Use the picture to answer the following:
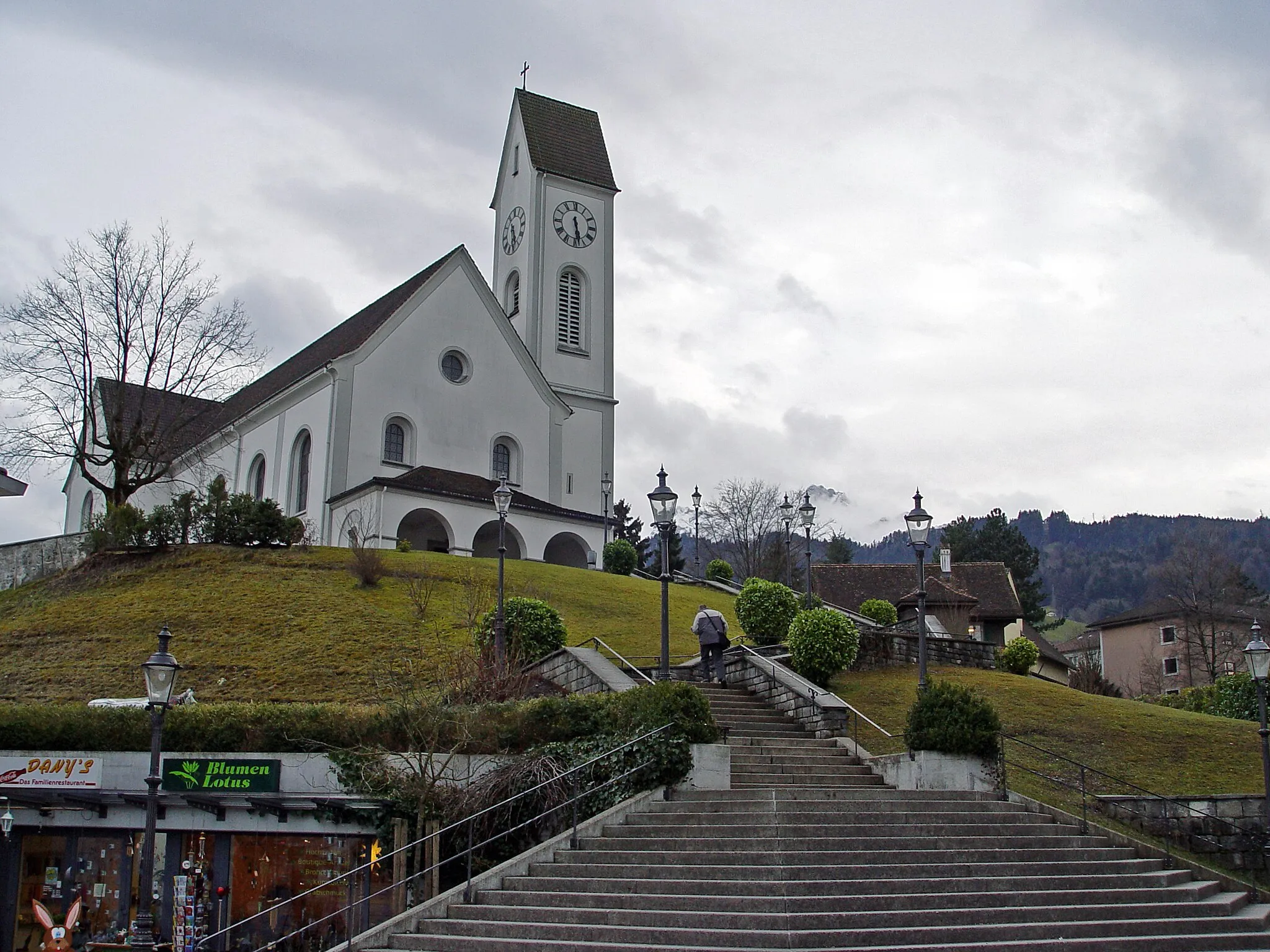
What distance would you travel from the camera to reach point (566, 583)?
35781mm

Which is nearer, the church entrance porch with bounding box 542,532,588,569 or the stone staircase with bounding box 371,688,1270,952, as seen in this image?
the stone staircase with bounding box 371,688,1270,952

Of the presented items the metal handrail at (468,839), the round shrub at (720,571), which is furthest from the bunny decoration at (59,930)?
the round shrub at (720,571)

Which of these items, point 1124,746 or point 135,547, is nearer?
point 1124,746

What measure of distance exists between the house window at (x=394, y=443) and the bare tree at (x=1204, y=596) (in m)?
31.3

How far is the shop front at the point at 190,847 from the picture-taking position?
17.0m

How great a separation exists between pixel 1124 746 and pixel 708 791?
856cm

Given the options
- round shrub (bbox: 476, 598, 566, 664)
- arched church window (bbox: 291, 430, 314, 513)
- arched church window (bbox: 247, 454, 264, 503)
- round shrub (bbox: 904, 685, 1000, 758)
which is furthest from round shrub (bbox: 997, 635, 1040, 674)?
arched church window (bbox: 247, 454, 264, 503)

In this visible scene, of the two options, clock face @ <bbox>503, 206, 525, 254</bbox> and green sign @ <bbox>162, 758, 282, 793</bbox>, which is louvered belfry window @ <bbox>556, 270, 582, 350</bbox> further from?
green sign @ <bbox>162, 758, 282, 793</bbox>

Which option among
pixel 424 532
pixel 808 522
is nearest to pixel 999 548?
pixel 424 532

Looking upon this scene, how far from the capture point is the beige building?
51.8 meters

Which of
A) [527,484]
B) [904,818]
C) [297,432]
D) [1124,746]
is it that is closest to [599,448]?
[527,484]

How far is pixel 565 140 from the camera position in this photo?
5647 centimetres

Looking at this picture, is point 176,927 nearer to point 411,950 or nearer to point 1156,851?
point 411,950

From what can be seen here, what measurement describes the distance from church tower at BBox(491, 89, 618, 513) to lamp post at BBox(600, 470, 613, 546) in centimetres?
48
